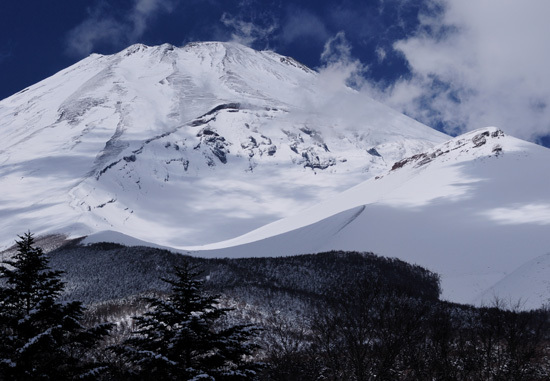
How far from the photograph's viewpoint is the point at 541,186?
557 feet

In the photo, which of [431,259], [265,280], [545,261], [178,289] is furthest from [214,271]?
[178,289]

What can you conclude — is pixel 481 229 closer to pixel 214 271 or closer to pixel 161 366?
pixel 214 271

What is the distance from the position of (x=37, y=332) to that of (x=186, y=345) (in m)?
4.56

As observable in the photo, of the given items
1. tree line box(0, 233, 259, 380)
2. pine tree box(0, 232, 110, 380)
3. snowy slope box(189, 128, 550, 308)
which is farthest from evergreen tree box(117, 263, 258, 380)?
snowy slope box(189, 128, 550, 308)

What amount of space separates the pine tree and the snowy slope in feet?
329

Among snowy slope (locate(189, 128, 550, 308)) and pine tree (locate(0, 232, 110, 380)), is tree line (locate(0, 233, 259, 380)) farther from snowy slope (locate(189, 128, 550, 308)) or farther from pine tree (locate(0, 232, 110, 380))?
snowy slope (locate(189, 128, 550, 308))

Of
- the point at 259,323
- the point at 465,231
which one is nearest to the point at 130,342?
the point at 259,323

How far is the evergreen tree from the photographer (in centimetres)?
1536

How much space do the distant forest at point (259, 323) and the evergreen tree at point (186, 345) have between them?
4cm

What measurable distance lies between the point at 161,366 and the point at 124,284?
129m

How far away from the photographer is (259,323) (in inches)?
3814

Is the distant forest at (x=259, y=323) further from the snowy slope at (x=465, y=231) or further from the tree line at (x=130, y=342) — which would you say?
the snowy slope at (x=465, y=231)

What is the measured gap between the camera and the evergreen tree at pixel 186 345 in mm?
15359

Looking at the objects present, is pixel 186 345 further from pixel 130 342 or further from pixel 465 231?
pixel 465 231
